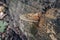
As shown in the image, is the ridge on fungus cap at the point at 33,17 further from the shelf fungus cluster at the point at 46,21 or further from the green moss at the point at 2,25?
the green moss at the point at 2,25

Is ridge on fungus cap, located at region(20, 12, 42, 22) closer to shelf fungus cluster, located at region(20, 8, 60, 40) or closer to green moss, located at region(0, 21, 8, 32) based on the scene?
shelf fungus cluster, located at region(20, 8, 60, 40)

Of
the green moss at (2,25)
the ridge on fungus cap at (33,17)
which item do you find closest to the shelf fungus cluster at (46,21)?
the ridge on fungus cap at (33,17)

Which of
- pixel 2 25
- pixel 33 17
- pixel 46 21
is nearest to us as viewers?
pixel 46 21

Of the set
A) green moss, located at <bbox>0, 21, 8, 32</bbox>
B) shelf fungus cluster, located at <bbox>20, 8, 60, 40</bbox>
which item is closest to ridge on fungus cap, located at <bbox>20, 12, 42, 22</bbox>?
shelf fungus cluster, located at <bbox>20, 8, 60, 40</bbox>

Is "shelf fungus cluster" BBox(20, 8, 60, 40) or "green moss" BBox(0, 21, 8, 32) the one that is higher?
"shelf fungus cluster" BBox(20, 8, 60, 40)

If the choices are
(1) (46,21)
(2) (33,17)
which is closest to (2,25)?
(2) (33,17)

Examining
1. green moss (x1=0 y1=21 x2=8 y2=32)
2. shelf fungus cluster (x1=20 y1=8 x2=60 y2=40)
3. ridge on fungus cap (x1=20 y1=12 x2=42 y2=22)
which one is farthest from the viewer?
green moss (x1=0 y1=21 x2=8 y2=32)

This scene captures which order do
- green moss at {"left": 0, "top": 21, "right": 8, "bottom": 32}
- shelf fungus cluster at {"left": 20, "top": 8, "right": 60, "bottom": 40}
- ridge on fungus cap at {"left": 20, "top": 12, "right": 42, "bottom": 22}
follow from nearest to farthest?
shelf fungus cluster at {"left": 20, "top": 8, "right": 60, "bottom": 40} < ridge on fungus cap at {"left": 20, "top": 12, "right": 42, "bottom": 22} < green moss at {"left": 0, "top": 21, "right": 8, "bottom": 32}

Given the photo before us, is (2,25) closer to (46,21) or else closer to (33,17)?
(33,17)

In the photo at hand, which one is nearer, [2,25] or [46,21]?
[46,21]

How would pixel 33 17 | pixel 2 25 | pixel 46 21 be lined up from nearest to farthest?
pixel 46 21 < pixel 33 17 < pixel 2 25

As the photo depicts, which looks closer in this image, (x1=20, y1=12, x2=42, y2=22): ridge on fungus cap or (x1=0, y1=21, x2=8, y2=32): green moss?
(x1=20, y1=12, x2=42, y2=22): ridge on fungus cap
